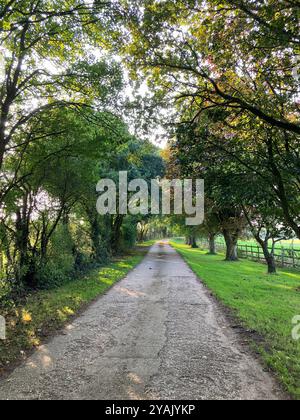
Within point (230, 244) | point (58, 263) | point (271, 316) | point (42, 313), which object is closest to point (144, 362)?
point (42, 313)

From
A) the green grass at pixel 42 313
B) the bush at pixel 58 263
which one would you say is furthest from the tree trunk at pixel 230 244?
the bush at pixel 58 263

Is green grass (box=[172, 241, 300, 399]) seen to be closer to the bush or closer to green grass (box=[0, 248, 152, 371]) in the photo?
green grass (box=[0, 248, 152, 371])

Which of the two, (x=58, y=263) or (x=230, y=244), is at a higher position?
(x=230, y=244)

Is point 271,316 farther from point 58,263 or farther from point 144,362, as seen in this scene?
point 58,263

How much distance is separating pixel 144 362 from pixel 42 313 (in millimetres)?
4181

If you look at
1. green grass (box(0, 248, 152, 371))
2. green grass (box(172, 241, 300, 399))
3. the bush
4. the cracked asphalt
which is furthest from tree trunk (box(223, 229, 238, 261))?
the cracked asphalt

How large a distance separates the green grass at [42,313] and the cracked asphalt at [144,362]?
40cm

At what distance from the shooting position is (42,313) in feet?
26.5

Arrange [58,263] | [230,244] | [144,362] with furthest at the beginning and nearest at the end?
[230,244]
[58,263]
[144,362]

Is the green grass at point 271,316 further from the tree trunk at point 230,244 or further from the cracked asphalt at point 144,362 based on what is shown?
the tree trunk at point 230,244

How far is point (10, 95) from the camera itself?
822cm

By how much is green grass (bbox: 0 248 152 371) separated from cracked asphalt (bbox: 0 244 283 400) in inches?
15.7

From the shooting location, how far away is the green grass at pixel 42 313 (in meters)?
5.82
